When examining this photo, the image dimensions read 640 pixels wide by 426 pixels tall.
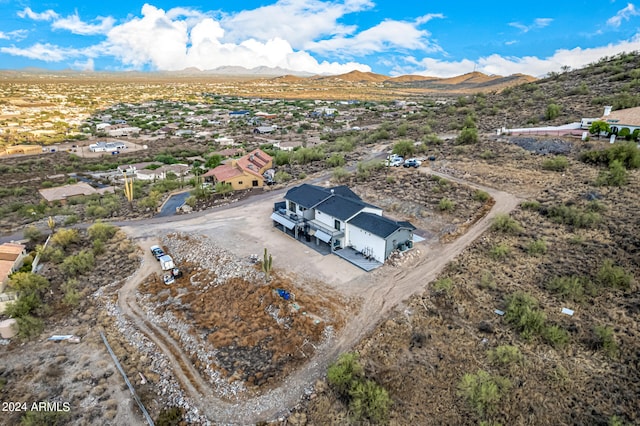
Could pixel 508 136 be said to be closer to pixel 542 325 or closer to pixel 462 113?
pixel 462 113

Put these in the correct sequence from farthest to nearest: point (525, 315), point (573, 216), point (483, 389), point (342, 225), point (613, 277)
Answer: point (342, 225) → point (573, 216) → point (613, 277) → point (525, 315) → point (483, 389)

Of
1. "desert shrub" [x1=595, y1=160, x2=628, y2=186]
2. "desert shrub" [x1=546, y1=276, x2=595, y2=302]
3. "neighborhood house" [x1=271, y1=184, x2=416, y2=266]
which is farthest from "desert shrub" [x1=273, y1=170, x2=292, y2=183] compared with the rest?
"desert shrub" [x1=595, y1=160, x2=628, y2=186]

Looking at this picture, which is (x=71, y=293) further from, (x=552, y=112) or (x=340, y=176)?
(x=552, y=112)

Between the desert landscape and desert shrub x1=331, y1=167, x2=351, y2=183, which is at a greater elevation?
desert shrub x1=331, y1=167, x2=351, y2=183

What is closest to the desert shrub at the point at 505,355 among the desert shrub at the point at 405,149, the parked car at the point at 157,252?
the parked car at the point at 157,252

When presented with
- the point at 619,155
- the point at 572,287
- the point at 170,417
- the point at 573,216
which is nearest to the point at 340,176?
the point at 573,216

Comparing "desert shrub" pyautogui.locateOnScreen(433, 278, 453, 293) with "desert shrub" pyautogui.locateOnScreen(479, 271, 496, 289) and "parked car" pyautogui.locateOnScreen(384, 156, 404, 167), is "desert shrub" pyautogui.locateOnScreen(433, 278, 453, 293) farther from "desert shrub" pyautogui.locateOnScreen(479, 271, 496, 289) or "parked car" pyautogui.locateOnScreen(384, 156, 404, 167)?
"parked car" pyautogui.locateOnScreen(384, 156, 404, 167)

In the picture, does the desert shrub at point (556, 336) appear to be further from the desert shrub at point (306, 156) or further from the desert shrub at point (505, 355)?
the desert shrub at point (306, 156)
